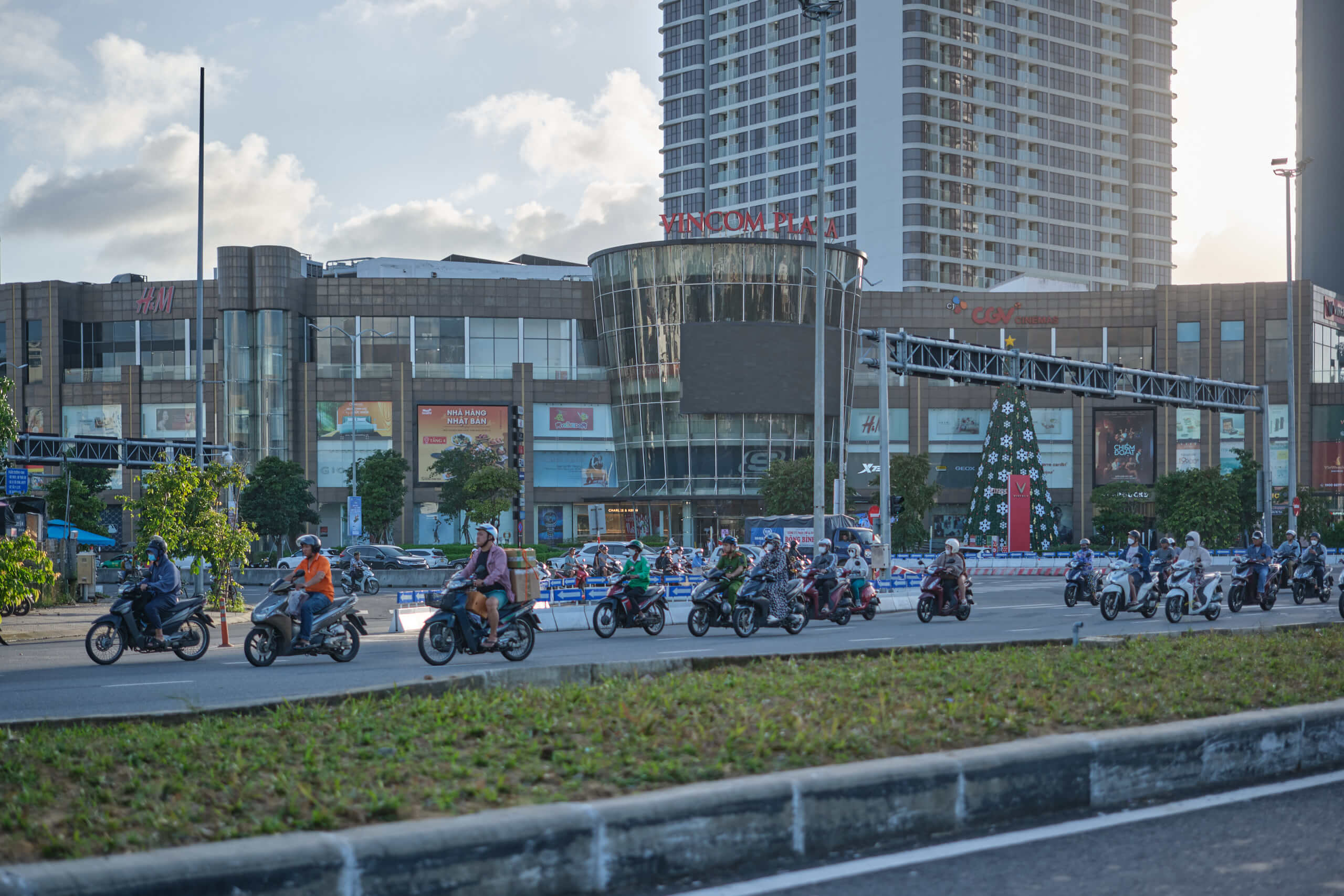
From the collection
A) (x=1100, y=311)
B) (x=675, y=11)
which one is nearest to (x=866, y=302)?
(x=1100, y=311)

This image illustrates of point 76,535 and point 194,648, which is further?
point 76,535

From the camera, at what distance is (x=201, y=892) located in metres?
4.67

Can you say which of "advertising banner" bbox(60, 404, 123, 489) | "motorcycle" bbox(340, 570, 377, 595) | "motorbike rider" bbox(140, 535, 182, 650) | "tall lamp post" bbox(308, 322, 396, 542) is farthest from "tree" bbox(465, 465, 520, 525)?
"motorbike rider" bbox(140, 535, 182, 650)

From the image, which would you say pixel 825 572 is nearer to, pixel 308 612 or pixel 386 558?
pixel 308 612

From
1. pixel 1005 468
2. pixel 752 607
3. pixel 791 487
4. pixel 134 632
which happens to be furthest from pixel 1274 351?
pixel 134 632

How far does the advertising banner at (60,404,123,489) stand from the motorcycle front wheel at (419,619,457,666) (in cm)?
7155

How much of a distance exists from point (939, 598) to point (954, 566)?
665 mm

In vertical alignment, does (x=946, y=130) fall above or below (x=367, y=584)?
above

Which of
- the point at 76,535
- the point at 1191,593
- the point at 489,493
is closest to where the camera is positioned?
the point at 1191,593

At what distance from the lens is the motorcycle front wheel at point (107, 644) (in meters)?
18.1

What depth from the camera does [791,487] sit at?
69750 millimetres

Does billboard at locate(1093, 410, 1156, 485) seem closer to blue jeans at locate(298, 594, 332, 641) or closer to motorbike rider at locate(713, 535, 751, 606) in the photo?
motorbike rider at locate(713, 535, 751, 606)

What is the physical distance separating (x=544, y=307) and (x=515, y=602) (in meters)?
67.7

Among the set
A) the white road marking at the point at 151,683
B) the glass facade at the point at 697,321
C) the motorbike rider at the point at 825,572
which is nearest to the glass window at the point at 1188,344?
the glass facade at the point at 697,321
